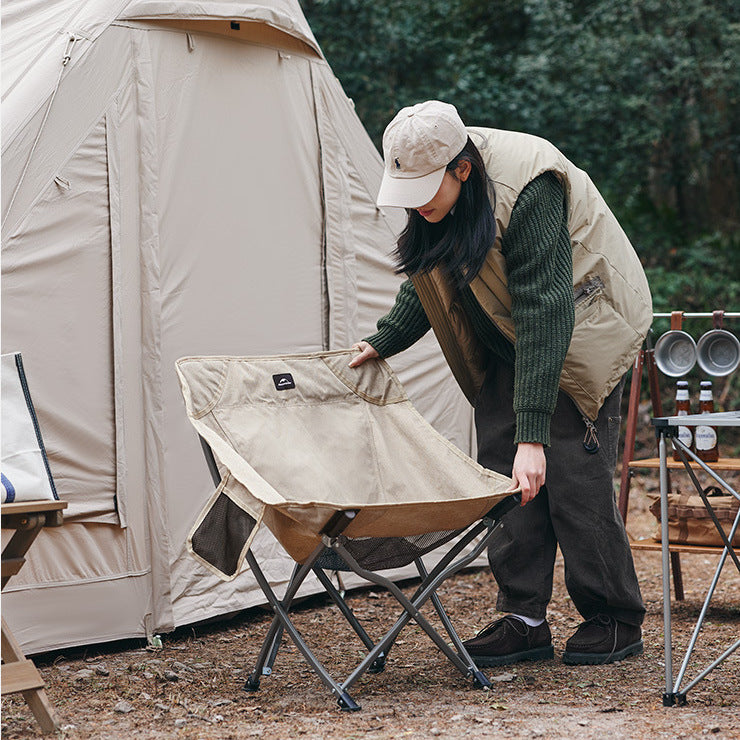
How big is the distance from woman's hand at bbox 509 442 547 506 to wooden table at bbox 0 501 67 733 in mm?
1089

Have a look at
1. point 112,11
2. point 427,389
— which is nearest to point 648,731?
point 427,389

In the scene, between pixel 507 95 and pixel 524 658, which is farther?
pixel 507 95

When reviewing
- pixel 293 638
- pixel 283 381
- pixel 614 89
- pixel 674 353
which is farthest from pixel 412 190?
pixel 614 89

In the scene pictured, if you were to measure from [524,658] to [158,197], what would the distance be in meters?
1.84

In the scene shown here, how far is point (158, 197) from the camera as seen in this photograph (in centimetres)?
334

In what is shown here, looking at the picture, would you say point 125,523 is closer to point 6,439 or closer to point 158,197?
point 6,439

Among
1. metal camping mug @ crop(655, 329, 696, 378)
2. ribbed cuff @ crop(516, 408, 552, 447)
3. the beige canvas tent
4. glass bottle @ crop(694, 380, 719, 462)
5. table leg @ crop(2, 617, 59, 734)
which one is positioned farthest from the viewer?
metal camping mug @ crop(655, 329, 696, 378)

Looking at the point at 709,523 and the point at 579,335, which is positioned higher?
the point at 579,335

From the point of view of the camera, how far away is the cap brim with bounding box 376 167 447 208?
2.50m

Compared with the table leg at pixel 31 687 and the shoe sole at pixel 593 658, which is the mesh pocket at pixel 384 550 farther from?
the table leg at pixel 31 687

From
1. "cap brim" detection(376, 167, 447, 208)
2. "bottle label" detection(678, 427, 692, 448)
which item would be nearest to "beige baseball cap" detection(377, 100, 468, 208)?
"cap brim" detection(376, 167, 447, 208)

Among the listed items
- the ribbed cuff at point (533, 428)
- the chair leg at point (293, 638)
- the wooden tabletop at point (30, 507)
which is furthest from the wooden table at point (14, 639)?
A: the ribbed cuff at point (533, 428)

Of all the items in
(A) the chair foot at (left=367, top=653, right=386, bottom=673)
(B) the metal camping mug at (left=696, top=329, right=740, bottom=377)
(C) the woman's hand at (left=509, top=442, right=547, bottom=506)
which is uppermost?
(B) the metal camping mug at (left=696, top=329, right=740, bottom=377)

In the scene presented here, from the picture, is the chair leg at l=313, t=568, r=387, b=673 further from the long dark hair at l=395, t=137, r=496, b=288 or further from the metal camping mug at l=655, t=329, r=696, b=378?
the metal camping mug at l=655, t=329, r=696, b=378
